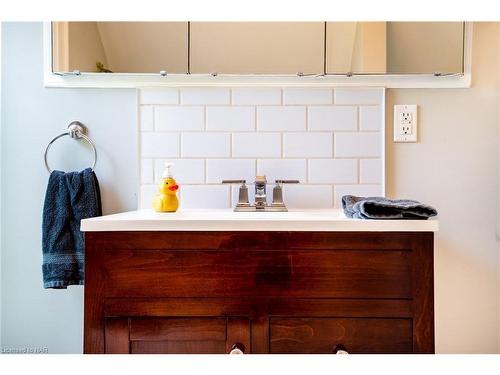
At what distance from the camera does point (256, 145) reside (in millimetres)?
1284

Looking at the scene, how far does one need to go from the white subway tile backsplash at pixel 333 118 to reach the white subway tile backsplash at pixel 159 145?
1.57 ft

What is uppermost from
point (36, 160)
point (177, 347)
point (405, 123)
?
point (405, 123)

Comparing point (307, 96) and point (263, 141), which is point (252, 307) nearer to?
point (263, 141)

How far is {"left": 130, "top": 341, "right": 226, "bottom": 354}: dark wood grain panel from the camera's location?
843 mm

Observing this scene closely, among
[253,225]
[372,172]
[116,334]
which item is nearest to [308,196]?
[372,172]

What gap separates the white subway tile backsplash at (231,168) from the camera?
128cm

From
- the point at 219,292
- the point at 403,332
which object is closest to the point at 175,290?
the point at 219,292

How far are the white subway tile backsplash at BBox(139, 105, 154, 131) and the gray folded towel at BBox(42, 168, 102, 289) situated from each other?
0.24m

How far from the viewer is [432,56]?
4.19 feet

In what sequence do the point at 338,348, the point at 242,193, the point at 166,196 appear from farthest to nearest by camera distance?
the point at 242,193
the point at 166,196
the point at 338,348

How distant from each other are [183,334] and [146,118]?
0.76 m

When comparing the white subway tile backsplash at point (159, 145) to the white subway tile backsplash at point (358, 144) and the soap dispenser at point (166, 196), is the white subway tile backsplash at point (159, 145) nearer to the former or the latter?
the soap dispenser at point (166, 196)
